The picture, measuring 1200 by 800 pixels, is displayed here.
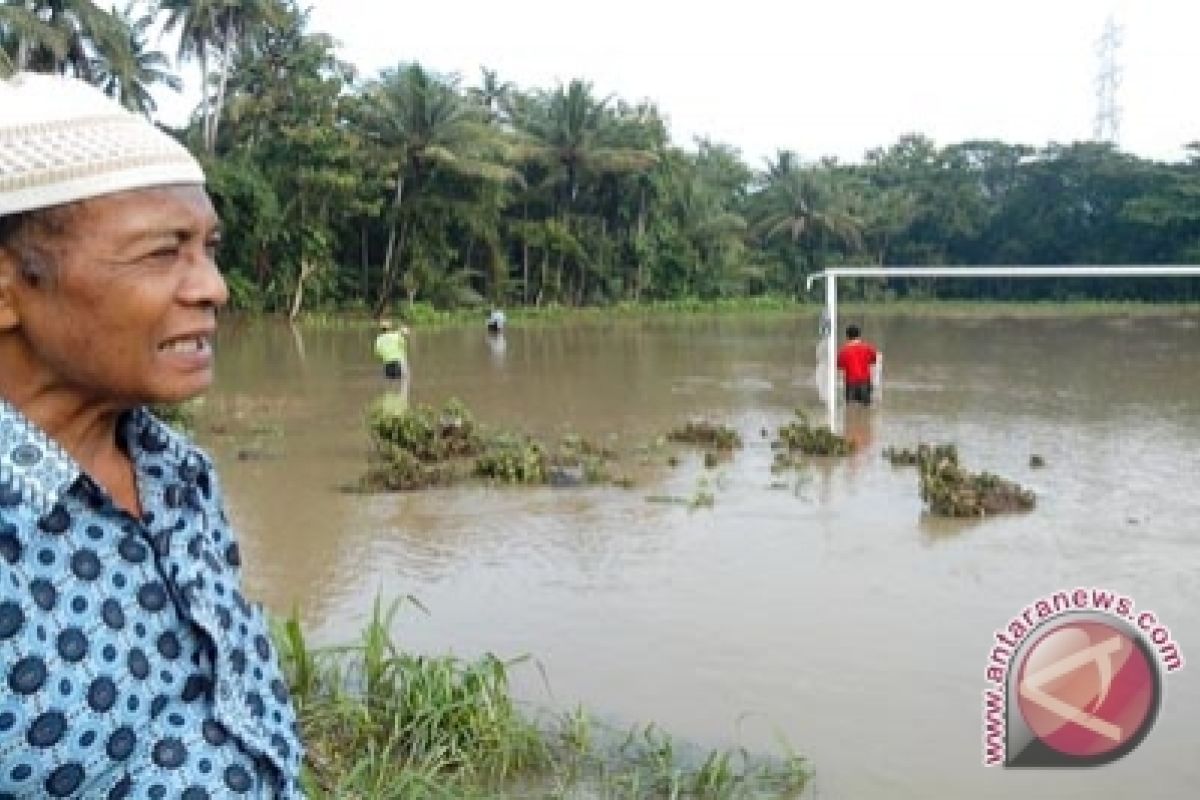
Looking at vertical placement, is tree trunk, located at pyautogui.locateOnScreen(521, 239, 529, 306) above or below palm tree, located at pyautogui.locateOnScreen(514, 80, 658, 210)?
below

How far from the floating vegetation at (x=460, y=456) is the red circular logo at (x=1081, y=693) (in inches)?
221

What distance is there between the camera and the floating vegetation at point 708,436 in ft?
40.3

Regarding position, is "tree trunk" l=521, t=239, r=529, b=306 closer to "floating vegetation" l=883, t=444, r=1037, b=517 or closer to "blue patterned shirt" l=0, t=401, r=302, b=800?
"floating vegetation" l=883, t=444, r=1037, b=517

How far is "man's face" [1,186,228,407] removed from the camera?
50.4 inches

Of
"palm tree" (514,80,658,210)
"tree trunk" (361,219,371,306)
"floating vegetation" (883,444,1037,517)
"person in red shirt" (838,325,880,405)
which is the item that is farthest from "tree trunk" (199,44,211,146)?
"floating vegetation" (883,444,1037,517)

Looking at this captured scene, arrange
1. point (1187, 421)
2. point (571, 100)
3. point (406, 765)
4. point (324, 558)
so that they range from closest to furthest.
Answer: point (406, 765) → point (324, 558) → point (1187, 421) → point (571, 100)

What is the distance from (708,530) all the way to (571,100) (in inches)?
1283

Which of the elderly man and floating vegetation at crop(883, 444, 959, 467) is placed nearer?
the elderly man

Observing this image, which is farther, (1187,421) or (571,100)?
(571,100)

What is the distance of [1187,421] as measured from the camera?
14125 millimetres

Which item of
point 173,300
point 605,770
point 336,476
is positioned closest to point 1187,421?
point 336,476

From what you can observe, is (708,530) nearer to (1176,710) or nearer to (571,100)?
(1176,710)

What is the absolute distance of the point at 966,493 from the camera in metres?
8.96

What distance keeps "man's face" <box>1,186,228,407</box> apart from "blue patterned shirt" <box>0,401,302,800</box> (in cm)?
8
